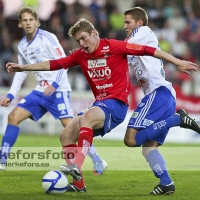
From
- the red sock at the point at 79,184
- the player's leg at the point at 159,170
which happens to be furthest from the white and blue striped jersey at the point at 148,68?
the red sock at the point at 79,184

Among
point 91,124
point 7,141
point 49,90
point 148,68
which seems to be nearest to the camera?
point 91,124

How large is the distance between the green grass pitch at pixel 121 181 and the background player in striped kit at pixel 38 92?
0.57 m

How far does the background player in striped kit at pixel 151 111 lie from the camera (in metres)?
7.68

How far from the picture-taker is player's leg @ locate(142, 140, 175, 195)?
7539 mm

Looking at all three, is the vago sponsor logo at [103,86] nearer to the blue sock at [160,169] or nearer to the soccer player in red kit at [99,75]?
the soccer player in red kit at [99,75]

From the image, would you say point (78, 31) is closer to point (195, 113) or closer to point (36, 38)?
point (36, 38)

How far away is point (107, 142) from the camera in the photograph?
597 inches

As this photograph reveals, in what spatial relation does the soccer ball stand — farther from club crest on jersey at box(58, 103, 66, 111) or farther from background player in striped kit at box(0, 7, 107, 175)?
club crest on jersey at box(58, 103, 66, 111)

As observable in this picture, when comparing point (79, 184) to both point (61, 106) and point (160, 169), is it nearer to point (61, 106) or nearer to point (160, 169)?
point (160, 169)

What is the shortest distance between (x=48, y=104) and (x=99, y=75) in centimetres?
240

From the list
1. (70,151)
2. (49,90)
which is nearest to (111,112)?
(70,151)

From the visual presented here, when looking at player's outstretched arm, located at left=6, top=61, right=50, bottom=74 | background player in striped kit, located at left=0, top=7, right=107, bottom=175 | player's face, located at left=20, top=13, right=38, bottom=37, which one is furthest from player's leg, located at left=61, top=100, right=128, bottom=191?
player's face, located at left=20, top=13, right=38, bottom=37

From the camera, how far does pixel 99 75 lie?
7.65 metres

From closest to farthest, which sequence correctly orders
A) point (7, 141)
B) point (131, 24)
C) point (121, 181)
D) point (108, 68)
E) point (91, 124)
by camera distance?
point (91, 124) → point (108, 68) → point (131, 24) → point (121, 181) → point (7, 141)
